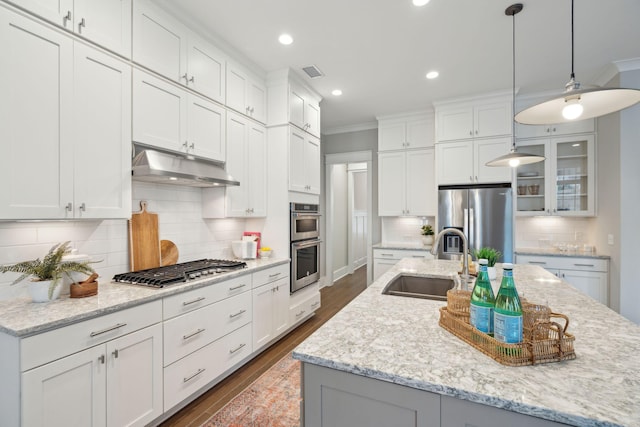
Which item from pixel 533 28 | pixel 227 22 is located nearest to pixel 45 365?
pixel 227 22

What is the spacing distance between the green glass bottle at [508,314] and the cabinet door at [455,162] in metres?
3.31

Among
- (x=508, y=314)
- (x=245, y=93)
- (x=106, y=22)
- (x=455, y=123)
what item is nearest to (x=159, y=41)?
(x=106, y=22)

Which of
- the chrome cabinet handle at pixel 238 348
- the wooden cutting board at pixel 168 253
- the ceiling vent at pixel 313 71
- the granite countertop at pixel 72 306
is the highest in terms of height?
the ceiling vent at pixel 313 71

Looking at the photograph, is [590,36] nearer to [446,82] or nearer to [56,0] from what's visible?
[446,82]

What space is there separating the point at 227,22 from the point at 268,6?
420 mm

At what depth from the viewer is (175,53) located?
7.48 feet

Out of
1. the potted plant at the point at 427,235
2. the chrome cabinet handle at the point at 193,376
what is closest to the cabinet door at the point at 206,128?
the chrome cabinet handle at the point at 193,376

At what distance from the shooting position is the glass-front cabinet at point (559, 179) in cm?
369

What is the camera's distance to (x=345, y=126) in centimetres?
527

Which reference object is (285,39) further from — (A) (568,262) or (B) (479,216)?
(A) (568,262)

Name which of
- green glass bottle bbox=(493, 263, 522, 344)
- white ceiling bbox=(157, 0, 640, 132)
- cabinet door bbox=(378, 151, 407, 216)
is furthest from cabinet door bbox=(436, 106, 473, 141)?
green glass bottle bbox=(493, 263, 522, 344)

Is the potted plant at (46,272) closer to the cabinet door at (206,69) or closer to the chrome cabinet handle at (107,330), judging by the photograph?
the chrome cabinet handle at (107,330)

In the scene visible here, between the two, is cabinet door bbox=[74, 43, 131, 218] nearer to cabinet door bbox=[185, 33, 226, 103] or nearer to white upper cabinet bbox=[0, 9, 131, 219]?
white upper cabinet bbox=[0, 9, 131, 219]

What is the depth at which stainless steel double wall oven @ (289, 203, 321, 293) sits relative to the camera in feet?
10.8
